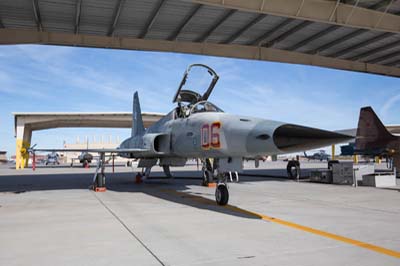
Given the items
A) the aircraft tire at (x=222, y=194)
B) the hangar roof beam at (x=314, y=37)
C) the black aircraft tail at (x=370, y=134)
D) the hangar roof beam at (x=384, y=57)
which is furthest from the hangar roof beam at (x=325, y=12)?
the black aircraft tail at (x=370, y=134)

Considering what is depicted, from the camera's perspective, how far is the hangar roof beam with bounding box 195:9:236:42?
12.8 metres

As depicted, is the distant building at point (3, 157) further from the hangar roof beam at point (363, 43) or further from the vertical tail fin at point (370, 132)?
the hangar roof beam at point (363, 43)

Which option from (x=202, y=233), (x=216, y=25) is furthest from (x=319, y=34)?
(x=202, y=233)

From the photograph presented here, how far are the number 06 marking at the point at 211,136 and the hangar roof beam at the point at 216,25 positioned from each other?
19.4ft

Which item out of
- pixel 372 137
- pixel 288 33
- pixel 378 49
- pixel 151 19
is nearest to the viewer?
pixel 151 19

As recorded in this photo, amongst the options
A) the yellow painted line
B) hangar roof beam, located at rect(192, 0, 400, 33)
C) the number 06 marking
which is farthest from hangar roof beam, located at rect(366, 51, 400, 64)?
the yellow painted line

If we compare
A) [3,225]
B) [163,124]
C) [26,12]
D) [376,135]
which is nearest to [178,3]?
[163,124]

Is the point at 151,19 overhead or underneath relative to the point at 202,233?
overhead

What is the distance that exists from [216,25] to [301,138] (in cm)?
858

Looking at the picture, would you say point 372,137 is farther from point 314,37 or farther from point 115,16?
point 115,16

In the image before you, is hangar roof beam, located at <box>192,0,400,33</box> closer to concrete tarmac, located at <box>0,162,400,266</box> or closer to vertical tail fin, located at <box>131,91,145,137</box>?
concrete tarmac, located at <box>0,162,400,266</box>

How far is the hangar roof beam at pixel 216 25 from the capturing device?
41.9 feet

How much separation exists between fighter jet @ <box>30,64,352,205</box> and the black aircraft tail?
12.8 meters

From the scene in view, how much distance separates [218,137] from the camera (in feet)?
26.1
